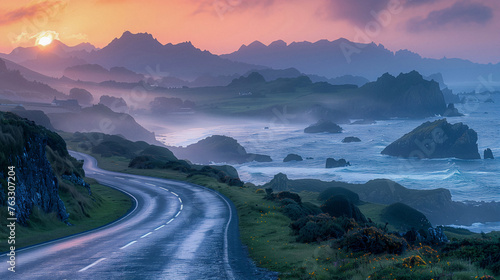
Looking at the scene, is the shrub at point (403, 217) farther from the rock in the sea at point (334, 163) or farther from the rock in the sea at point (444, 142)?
the rock in the sea at point (444, 142)

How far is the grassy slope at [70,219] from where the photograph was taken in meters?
23.1

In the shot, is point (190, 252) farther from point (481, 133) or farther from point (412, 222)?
point (481, 133)

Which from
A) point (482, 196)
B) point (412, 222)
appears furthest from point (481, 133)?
point (412, 222)

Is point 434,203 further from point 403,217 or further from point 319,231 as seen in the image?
point 319,231

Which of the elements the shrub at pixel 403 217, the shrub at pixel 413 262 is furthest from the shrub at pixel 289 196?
the shrub at pixel 413 262

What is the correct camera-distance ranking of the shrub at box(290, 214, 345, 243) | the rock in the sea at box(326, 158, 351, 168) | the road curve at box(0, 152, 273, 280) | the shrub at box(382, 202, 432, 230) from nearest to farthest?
the road curve at box(0, 152, 273, 280) < the shrub at box(290, 214, 345, 243) < the shrub at box(382, 202, 432, 230) < the rock in the sea at box(326, 158, 351, 168)

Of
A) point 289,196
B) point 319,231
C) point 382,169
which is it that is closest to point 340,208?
point 289,196

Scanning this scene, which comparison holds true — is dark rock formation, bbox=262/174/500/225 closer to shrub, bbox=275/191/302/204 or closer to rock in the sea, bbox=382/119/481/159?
shrub, bbox=275/191/302/204

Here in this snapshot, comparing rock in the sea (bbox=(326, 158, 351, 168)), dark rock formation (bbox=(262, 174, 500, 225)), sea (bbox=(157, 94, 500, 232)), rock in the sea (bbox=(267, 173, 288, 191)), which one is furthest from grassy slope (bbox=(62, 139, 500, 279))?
rock in the sea (bbox=(326, 158, 351, 168))

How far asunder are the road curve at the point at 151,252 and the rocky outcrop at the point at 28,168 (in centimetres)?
401

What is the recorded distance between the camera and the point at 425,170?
365 ft

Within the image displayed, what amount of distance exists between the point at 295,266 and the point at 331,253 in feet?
6.41

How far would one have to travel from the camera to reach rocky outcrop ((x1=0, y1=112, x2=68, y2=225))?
26.1 m

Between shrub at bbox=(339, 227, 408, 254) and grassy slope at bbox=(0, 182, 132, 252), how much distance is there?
49.5 ft
